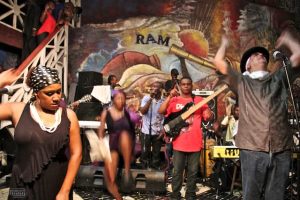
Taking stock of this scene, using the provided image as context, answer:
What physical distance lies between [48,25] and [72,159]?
700 centimetres

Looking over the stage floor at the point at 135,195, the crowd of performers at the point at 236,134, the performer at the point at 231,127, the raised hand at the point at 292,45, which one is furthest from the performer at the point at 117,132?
the raised hand at the point at 292,45

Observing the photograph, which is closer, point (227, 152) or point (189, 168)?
point (189, 168)

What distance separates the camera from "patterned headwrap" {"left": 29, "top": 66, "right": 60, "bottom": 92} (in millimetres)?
2617

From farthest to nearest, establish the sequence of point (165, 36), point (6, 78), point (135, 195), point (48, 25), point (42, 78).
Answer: point (165, 36) → point (48, 25) → point (135, 195) → point (6, 78) → point (42, 78)

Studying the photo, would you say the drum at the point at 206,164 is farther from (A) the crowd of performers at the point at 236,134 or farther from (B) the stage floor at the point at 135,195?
(A) the crowd of performers at the point at 236,134

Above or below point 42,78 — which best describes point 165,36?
above

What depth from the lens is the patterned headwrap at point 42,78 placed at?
8.59ft

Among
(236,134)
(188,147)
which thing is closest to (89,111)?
(188,147)

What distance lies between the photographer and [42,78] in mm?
2623

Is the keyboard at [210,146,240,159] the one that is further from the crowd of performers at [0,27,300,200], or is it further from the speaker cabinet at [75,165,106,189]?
Result: the crowd of performers at [0,27,300,200]

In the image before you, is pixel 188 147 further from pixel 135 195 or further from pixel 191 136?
pixel 135 195

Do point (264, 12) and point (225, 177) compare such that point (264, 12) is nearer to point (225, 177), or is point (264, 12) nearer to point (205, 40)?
point (205, 40)

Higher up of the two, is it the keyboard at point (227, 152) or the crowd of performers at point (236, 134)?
the crowd of performers at point (236, 134)

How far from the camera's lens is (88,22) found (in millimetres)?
11445
